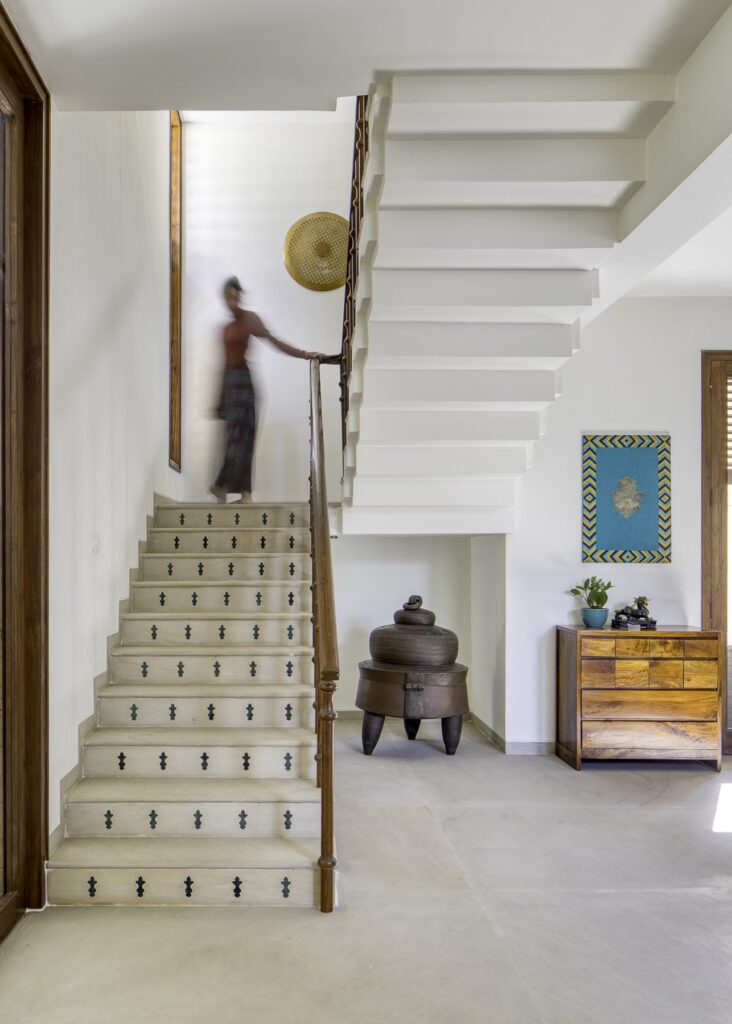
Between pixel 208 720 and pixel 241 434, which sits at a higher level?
pixel 241 434

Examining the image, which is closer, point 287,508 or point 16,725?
point 16,725

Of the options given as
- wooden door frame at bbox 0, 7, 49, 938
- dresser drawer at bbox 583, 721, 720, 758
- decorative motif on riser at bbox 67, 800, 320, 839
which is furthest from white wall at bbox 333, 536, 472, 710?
wooden door frame at bbox 0, 7, 49, 938

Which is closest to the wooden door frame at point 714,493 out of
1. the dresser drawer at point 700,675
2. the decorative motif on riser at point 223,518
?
the dresser drawer at point 700,675

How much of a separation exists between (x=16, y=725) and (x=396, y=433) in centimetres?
250

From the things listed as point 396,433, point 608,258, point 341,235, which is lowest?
point 396,433

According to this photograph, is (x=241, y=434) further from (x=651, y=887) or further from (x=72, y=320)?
(x=651, y=887)

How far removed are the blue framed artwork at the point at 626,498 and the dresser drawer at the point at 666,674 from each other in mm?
788

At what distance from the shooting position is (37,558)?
126 inches

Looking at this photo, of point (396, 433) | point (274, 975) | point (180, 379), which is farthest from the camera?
point (180, 379)

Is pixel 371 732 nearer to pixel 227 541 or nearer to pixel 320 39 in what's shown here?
pixel 227 541

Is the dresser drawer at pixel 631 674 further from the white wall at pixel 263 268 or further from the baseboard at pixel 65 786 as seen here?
the baseboard at pixel 65 786

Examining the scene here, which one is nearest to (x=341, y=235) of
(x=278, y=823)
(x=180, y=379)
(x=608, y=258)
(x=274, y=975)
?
(x=180, y=379)

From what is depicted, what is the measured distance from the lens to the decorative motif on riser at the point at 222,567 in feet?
16.5

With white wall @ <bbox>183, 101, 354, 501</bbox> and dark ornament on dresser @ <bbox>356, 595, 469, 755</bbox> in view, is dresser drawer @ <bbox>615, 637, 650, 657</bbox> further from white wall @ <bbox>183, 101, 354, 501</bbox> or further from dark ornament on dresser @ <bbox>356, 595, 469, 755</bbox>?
white wall @ <bbox>183, 101, 354, 501</bbox>
